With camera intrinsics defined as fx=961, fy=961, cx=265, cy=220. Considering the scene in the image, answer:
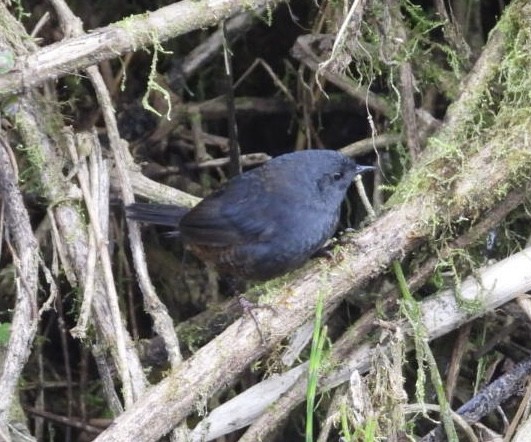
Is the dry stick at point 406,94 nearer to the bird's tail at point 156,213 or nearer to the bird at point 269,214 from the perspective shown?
the bird at point 269,214

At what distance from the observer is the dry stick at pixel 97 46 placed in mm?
3061

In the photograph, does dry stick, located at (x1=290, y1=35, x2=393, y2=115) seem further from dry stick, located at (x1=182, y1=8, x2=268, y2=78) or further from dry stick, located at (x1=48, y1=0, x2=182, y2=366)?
dry stick, located at (x1=48, y1=0, x2=182, y2=366)

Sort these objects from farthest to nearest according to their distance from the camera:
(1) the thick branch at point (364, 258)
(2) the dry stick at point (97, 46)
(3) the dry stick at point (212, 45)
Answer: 1. (3) the dry stick at point (212, 45)
2. (2) the dry stick at point (97, 46)
3. (1) the thick branch at point (364, 258)

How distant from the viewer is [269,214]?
354 cm

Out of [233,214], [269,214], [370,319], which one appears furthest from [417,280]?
[233,214]

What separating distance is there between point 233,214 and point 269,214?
6.1 inches

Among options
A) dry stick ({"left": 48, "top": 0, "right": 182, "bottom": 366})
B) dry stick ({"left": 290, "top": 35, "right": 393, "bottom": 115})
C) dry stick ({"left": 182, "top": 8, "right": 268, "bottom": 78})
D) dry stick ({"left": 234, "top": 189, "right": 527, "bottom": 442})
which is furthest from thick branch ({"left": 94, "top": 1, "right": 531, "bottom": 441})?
dry stick ({"left": 182, "top": 8, "right": 268, "bottom": 78})

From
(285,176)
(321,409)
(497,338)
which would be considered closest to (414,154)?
(285,176)

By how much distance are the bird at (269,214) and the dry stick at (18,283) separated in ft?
1.39

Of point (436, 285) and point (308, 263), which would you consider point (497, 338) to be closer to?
point (436, 285)

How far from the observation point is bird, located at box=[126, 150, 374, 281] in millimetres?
3416

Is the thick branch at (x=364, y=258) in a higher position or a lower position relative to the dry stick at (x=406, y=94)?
lower

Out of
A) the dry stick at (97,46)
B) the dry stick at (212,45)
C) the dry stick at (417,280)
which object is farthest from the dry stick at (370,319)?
the dry stick at (212,45)

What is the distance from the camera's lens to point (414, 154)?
3562 mm
